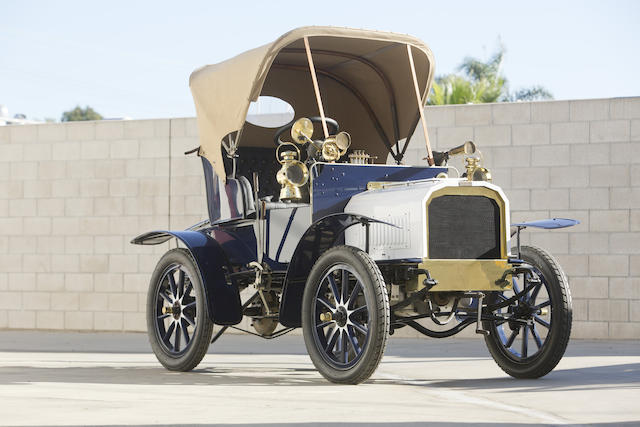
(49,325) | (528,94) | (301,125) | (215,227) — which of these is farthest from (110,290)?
(528,94)

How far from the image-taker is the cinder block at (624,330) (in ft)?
43.2

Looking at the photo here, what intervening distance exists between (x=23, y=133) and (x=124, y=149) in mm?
1699

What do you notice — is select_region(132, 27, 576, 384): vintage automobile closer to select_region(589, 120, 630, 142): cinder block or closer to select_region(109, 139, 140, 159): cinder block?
select_region(589, 120, 630, 142): cinder block

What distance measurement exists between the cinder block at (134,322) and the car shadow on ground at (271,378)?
5.35 meters

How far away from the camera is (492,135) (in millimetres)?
13891

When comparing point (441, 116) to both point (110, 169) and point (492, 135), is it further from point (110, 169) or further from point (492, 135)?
point (110, 169)

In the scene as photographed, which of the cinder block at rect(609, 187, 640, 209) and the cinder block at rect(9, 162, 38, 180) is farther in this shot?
the cinder block at rect(9, 162, 38, 180)

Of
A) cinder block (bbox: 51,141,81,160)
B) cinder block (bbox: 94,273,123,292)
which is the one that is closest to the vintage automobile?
cinder block (bbox: 94,273,123,292)

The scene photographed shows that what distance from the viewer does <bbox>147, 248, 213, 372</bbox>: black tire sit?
902 centimetres

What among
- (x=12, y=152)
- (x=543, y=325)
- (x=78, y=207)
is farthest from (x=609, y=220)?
(x=12, y=152)

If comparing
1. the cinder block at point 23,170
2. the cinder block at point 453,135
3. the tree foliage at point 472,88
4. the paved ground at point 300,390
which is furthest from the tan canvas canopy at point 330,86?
the tree foliage at point 472,88

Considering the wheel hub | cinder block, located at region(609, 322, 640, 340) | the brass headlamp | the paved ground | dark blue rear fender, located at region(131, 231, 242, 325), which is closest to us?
the paved ground

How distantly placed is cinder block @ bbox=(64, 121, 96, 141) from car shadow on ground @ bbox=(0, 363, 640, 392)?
21.5 feet

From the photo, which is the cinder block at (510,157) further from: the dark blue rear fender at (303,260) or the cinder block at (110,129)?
the dark blue rear fender at (303,260)
